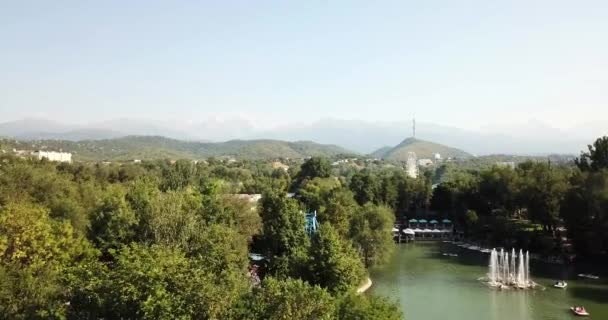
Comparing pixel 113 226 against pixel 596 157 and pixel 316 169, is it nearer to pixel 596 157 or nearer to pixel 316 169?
pixel 596 157

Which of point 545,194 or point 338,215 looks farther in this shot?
point 545,194

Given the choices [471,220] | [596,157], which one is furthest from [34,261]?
[596,157]

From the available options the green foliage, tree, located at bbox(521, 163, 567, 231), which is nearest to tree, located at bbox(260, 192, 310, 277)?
the green foliage

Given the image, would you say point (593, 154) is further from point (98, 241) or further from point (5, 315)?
point (5, 315)

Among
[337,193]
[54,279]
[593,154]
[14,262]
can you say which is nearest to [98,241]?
[14,262]

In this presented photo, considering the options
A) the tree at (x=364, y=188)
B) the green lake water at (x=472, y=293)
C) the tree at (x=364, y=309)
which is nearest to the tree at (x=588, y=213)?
the green lake water at (x=472, y=293)
